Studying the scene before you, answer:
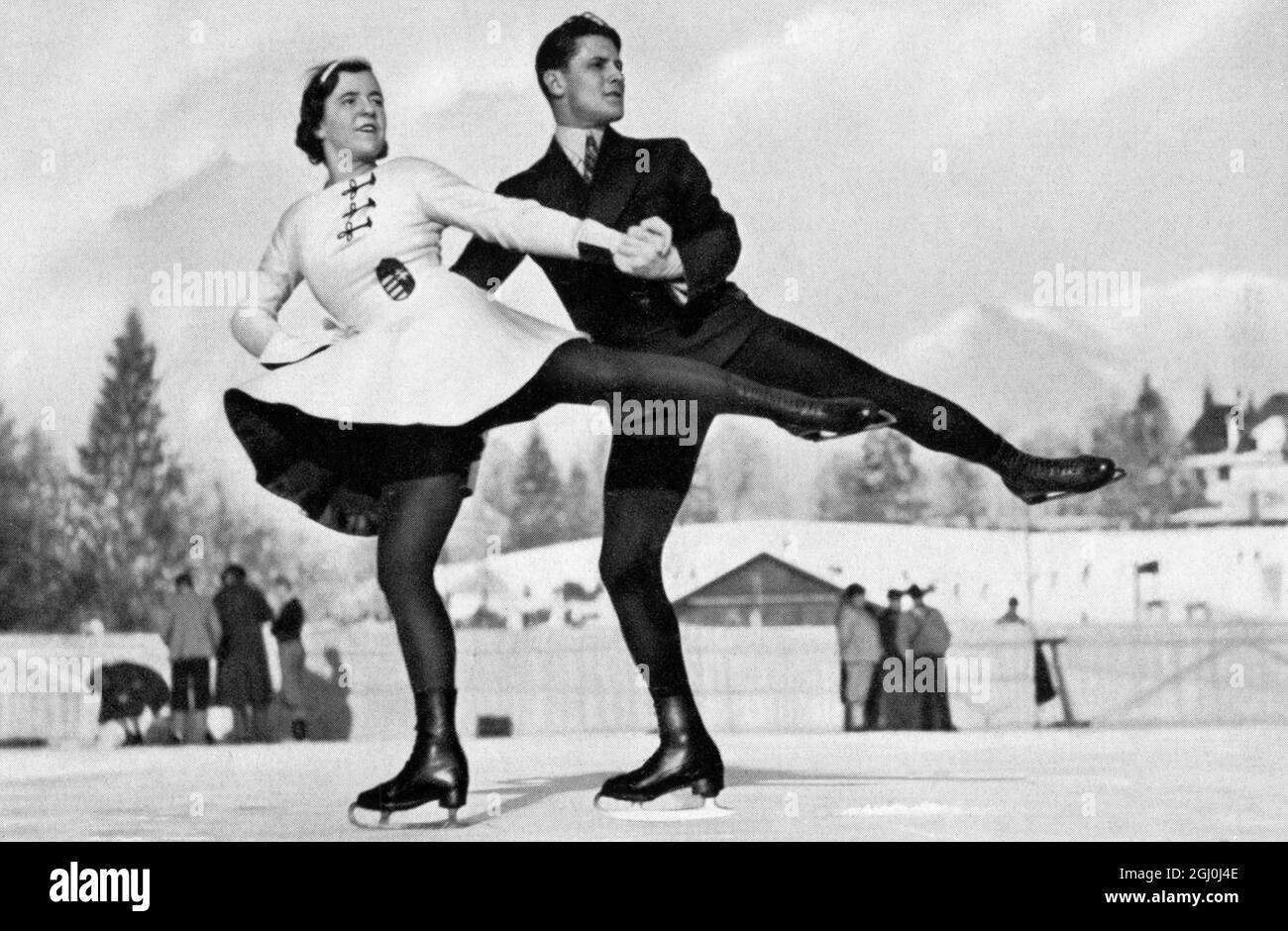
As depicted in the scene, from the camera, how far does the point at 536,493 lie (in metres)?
10.7

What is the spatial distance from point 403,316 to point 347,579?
16.5ft

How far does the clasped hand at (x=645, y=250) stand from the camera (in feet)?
22.7

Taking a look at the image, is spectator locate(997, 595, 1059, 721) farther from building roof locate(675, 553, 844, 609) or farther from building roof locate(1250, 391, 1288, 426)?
building roof locate(1250, 391, 1288, 426)

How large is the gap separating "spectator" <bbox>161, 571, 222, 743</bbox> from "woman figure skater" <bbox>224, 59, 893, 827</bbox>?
4547mm

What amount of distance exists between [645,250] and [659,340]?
2.31 feet

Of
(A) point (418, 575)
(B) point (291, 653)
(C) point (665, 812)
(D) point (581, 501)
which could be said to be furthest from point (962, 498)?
(A) point (418, 575)

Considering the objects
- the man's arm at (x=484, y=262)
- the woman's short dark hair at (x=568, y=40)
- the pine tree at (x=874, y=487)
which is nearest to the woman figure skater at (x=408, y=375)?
the man's arm at (x=484, y=262)

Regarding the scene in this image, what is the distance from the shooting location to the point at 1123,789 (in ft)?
26.7

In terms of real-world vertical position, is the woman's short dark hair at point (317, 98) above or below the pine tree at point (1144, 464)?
above

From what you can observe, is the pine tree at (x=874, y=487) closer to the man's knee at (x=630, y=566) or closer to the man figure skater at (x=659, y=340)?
the man figure skater at (x=659, y=340)

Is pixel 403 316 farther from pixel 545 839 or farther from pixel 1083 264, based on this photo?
pixel 1083 264

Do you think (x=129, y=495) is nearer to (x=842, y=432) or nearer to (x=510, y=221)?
(x=510, y=221)

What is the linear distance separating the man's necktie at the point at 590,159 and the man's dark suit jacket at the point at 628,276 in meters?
0.02

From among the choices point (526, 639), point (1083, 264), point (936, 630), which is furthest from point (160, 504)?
point (1083, 264)
